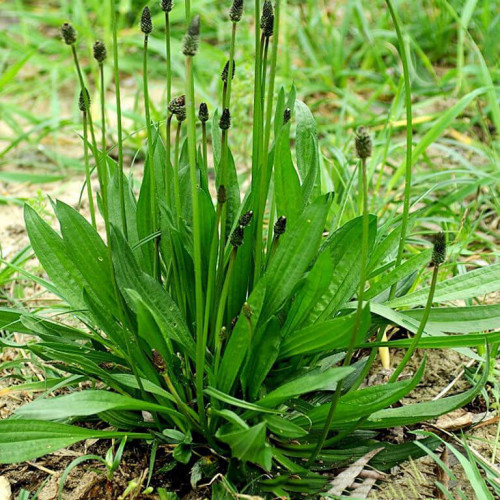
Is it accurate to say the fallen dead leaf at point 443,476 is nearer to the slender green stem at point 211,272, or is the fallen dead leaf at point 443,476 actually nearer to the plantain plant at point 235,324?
the plantain plant at point 235,324

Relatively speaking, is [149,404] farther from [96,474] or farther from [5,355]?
[5,355]

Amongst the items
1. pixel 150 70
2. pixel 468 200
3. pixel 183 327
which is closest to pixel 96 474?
pixel 183 327

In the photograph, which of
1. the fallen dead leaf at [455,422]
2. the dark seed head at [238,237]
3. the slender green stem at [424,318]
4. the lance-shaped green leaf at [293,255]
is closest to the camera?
the slender green stem at [424,318]

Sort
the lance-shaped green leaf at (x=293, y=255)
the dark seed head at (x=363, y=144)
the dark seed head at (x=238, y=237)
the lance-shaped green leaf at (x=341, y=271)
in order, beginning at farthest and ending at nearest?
1. the lance-shaped green leaf at (x=341, y=271)
2. the lance-shaped green leaf at (x=293, y=255)
3. the dark seed head at (x=238, y=237)
4. the dark seed head at (x=363, y=144)

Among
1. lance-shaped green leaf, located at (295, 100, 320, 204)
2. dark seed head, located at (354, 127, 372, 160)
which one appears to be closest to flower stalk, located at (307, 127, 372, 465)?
dark seed head, located at (354, 127, 372, 160)

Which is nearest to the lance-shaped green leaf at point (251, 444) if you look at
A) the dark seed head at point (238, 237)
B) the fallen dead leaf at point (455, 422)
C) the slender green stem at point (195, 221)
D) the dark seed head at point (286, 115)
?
the slender green stem at point (195, 221)

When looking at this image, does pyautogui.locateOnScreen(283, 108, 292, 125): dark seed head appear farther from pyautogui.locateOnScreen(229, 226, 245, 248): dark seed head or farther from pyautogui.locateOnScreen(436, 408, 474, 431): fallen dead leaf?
pyautogui.locateOnScreen(436, 408, 474, 431): fallen dead leaf
